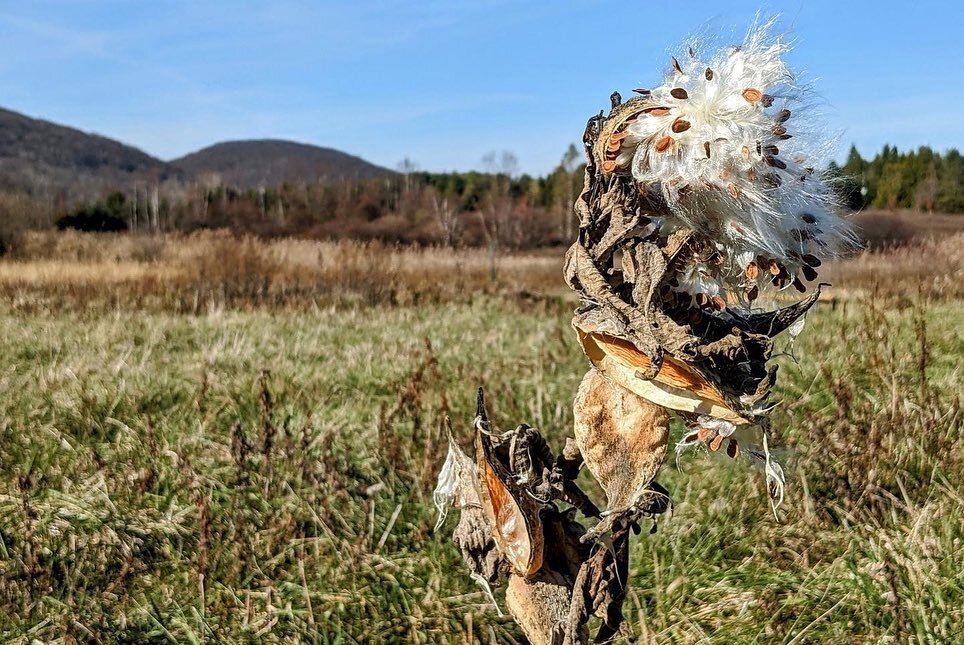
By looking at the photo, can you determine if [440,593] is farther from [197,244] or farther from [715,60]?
[197,244]

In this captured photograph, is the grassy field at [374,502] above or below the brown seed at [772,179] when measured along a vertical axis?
below

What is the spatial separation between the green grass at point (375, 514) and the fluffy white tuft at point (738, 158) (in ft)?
1.46

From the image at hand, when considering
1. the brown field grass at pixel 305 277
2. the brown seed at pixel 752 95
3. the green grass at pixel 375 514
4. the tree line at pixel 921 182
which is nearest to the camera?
the brown seed at pixel 752 95

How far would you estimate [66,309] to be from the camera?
25.8 feet

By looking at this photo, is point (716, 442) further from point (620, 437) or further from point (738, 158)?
point (738, 158)

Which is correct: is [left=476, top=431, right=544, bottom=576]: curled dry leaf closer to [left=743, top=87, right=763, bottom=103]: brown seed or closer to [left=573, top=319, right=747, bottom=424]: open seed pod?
[left=573, top=319, right=747, bottom=424]: open seed pod

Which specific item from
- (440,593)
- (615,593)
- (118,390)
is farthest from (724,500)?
(118,390)

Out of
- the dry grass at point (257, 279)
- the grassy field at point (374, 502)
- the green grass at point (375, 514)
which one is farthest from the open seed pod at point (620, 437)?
the dry grass at point (257, 279)

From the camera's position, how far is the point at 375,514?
3150 millimetres

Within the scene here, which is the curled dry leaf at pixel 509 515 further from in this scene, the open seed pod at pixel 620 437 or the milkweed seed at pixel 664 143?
the milkweed seed at pixel 664 143

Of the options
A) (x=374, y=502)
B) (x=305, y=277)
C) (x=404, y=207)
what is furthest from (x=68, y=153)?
(x=374, y=502)

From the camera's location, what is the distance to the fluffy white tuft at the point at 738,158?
1086 millimetres

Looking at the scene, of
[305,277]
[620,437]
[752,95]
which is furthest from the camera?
[305,277]

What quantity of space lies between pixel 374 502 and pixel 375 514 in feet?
0.16
